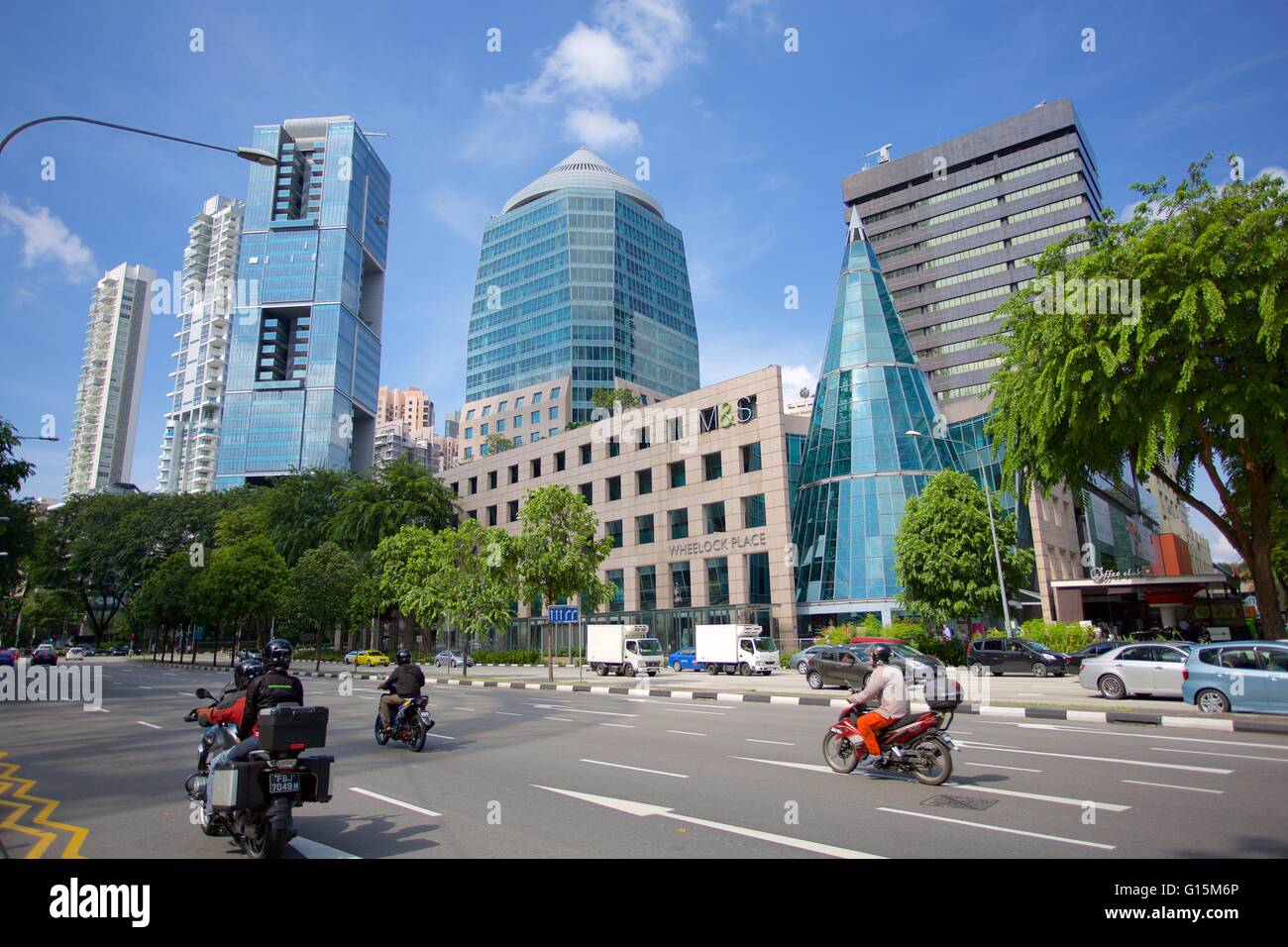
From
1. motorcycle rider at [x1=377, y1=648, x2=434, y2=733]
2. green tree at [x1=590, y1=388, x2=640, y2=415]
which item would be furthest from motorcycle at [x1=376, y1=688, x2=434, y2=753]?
green tree at [x1=590, y1=388, x2=640, y2=415]

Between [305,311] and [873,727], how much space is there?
137641 millimetres

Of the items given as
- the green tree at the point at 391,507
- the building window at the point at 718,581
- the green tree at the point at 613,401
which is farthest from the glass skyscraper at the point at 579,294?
the building window at the point at 718,581

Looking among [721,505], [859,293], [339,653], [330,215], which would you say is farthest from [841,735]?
[330,215]

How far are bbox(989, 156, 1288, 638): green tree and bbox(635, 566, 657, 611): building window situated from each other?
3651cm

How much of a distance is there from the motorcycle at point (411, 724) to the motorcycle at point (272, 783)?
592cm

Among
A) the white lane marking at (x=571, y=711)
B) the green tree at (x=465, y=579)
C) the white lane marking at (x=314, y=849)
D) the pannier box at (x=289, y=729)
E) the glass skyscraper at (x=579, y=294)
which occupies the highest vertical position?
the glass skyscraper at (x=579, y=294)

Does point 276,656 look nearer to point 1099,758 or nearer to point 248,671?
point 248,671

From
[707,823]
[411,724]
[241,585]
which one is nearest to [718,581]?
[241,585]

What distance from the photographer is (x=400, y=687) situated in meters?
12.4

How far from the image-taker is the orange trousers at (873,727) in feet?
29.4

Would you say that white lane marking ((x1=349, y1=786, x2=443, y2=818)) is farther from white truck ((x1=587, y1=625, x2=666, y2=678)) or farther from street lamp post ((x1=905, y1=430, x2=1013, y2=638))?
white truck ((x1=587, y1=625, x2=666, y2=678))

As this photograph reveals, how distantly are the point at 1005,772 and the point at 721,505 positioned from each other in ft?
135

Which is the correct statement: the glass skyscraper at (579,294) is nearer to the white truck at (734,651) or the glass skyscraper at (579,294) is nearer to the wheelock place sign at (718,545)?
the wheelock place sign at (718,545)

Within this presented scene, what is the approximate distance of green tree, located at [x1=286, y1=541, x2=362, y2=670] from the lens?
4622 cm
